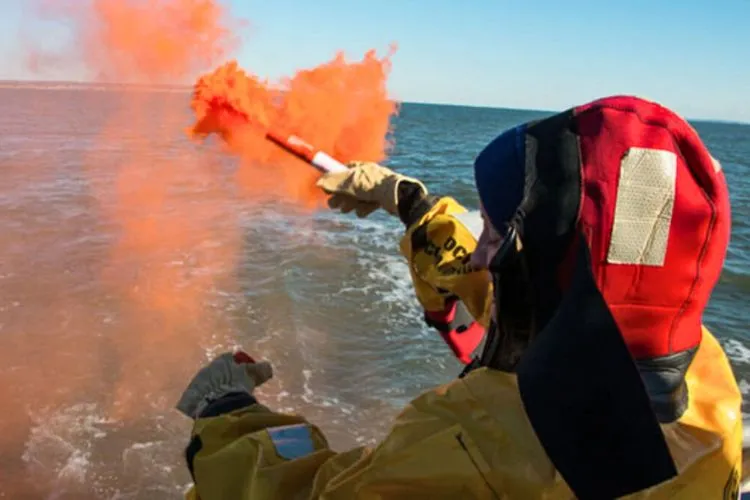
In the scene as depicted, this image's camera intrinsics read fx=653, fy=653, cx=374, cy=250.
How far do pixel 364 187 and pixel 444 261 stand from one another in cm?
56

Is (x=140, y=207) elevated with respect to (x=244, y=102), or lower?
lower

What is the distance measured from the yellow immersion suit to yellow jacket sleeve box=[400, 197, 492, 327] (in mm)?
976

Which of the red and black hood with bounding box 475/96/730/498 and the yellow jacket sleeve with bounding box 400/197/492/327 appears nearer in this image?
the red and black hood with bounding box 475/96/730/498

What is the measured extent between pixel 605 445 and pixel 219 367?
1526mm

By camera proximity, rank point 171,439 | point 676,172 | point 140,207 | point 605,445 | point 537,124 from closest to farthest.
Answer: point 605,445 < point 676,172 < point 537,124 < point 171,439 < point 140,207

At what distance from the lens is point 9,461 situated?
489 cm

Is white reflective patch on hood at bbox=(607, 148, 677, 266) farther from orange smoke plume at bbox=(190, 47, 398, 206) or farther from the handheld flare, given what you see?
orange smoke plume at bbox=(190, 47, 398, 206)

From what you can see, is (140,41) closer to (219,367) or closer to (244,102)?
(244,102)

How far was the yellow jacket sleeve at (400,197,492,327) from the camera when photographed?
105 inches

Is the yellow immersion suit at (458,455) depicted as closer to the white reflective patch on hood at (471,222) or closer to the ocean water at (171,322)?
the white reflective patch on hood at (471,222)

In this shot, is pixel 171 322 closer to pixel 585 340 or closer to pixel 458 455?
pixel 458 455

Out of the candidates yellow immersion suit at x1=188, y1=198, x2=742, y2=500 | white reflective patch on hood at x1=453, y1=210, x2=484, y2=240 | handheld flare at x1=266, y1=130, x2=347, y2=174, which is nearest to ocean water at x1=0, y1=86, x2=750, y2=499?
handheld flare at x1=266, y1=130, x2=347, y2=174

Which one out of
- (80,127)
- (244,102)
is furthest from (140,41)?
(80,127)

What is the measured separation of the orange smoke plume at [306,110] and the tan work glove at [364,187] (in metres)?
0.66
